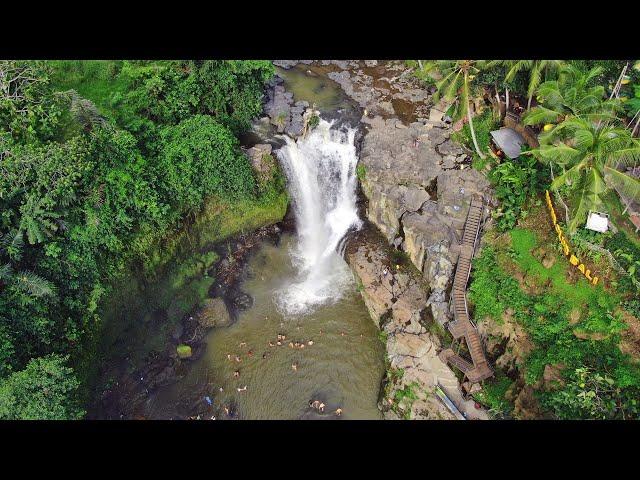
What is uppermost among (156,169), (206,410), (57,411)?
(156,169)

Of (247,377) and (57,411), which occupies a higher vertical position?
(57,411)

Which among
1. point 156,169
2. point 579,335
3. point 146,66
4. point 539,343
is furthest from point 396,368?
point 146,66

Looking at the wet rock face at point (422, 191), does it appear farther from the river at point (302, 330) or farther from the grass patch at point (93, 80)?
the grass patch at point (93, 80)

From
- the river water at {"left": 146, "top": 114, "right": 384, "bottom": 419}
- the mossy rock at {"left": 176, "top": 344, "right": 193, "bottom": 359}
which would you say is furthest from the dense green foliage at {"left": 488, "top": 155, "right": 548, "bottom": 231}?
the mossy rock at {"left": 176, "top": 344, "right": 193, "bottom": 359}

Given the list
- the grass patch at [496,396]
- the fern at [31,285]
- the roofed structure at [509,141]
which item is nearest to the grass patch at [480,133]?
the roofed structure at [509,141]

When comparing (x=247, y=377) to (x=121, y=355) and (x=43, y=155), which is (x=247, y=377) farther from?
(x=43, y=155)

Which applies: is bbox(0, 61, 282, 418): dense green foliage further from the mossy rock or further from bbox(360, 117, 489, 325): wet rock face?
bbox(360, 117, 489, 325): wet rock face

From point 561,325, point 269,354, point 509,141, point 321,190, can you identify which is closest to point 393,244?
point 321,190

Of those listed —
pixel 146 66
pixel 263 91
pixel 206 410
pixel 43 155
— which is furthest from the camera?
pixel 263 91
